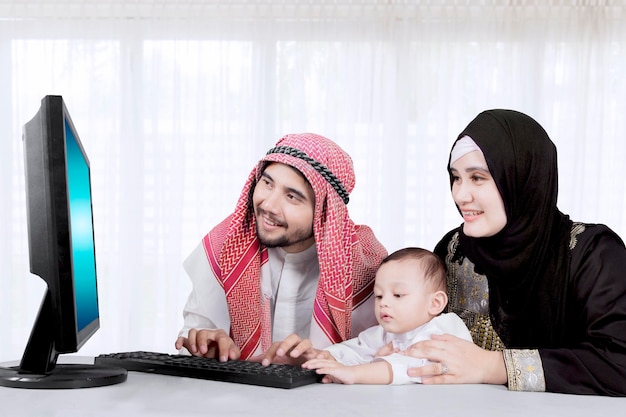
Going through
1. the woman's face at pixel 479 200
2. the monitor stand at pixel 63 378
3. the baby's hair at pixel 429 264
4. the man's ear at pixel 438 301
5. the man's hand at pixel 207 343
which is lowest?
the man's hand at pixel 207 343

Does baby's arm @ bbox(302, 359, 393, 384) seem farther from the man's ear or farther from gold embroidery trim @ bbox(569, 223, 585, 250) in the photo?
gold embroidery trim @ bbox(569, 223, 585, 250)

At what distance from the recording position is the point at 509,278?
5.74 feet

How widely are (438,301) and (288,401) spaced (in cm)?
66

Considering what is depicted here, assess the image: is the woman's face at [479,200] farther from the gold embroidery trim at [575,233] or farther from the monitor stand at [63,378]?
the monitor stand at [63,378]

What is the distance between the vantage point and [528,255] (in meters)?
1.71

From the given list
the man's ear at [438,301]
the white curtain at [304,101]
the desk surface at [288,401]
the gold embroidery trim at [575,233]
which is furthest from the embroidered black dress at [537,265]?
the white curtain at [304,101]

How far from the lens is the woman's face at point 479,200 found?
1705mm

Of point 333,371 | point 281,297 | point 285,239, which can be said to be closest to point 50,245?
point 333,371

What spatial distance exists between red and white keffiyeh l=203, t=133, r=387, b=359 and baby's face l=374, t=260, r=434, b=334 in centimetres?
15

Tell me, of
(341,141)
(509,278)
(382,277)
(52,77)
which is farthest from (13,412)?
(52,77)

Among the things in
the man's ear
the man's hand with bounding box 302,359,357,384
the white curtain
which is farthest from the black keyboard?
the white curtain

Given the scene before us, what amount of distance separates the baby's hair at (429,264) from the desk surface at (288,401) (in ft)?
1.36

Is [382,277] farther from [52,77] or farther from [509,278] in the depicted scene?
[52,77]

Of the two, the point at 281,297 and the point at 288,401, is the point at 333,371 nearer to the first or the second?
the point at 288,401
